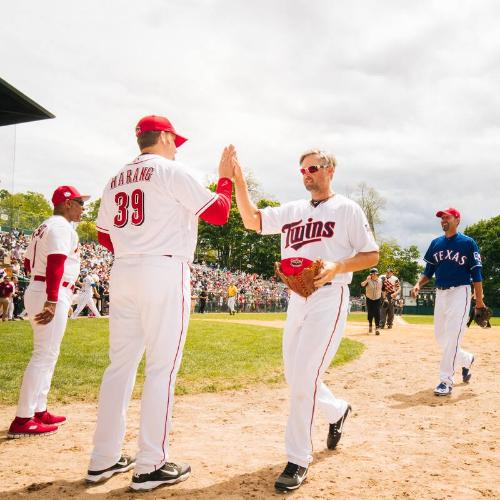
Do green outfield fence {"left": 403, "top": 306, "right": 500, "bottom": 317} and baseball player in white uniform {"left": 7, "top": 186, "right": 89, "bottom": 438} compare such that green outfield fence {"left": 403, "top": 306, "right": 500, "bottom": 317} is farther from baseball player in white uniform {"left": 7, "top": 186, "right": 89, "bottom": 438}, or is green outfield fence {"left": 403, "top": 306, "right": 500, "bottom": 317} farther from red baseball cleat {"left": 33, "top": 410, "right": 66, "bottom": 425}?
baseball player in white uniform {"left": 7, "top": 186, "right": 89, "bottom": 438}

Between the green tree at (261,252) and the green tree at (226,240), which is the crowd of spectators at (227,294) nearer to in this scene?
the green tree at (226,240)

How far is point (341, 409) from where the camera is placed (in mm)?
4160

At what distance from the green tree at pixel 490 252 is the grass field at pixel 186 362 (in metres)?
54.2

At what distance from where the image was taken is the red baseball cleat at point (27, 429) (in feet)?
14.7

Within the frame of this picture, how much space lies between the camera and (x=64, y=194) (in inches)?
193

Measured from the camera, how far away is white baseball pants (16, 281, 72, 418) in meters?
4.53

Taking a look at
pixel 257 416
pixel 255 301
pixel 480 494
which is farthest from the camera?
pixel 255 301

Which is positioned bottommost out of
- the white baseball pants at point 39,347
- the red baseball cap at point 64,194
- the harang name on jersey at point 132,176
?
the white baseball pants at point 39,347

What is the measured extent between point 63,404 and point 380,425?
3.80 metres

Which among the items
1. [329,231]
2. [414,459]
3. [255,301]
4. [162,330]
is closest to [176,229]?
[162,330]

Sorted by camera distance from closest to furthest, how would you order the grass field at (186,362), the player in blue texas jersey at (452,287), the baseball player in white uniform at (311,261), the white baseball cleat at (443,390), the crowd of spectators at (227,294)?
the baseball player in white uniform at (311,261) < the white baseball cleat at (443,390) < the player in blue texas jersey at (452,287) < the grass field at (186,362) < the crowd of spectators at (227,294)

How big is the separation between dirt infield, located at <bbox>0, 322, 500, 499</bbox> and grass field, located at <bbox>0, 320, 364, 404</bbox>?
0.63m

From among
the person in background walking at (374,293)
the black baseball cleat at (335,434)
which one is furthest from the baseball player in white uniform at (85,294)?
the black baseball cleat at (335,434)

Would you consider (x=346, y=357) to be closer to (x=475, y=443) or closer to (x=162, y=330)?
(x=475, y=443)
